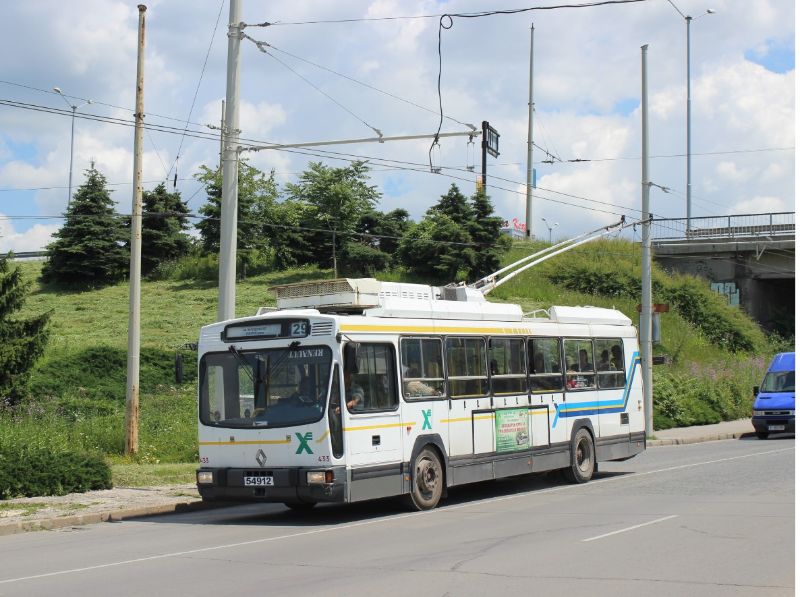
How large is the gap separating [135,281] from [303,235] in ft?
135

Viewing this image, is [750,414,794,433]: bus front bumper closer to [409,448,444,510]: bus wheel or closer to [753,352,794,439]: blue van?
[753,352,794,439]: blue van

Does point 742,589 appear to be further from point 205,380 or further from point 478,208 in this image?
point 478,208

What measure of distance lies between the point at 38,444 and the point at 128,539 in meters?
6.63

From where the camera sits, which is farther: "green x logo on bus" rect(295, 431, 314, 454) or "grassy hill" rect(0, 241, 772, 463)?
"grassy hill" rect(0, 241, 772, 463)

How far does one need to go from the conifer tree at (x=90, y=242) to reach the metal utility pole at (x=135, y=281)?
39.4 metres

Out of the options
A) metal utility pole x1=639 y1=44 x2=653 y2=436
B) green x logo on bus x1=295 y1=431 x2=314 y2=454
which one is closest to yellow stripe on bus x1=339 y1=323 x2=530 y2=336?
green x logo on bus x1=295 y1=431 x2=314 y2=454

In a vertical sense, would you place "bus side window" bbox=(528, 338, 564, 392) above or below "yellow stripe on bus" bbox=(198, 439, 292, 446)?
above

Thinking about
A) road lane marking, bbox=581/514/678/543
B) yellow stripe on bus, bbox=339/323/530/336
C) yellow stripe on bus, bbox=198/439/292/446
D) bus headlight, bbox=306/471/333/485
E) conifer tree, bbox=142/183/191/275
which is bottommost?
road lane marking, bbox=581/514/678/543

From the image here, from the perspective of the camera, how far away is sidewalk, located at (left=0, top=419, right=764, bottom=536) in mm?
14031

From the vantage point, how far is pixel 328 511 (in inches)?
619

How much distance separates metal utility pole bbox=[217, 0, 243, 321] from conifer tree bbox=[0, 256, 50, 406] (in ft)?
36.7

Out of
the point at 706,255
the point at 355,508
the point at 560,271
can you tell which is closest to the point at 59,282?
the point at 560,271

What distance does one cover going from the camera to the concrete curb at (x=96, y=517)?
13742 mm

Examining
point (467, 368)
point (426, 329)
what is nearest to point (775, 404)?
point (467, 368)
